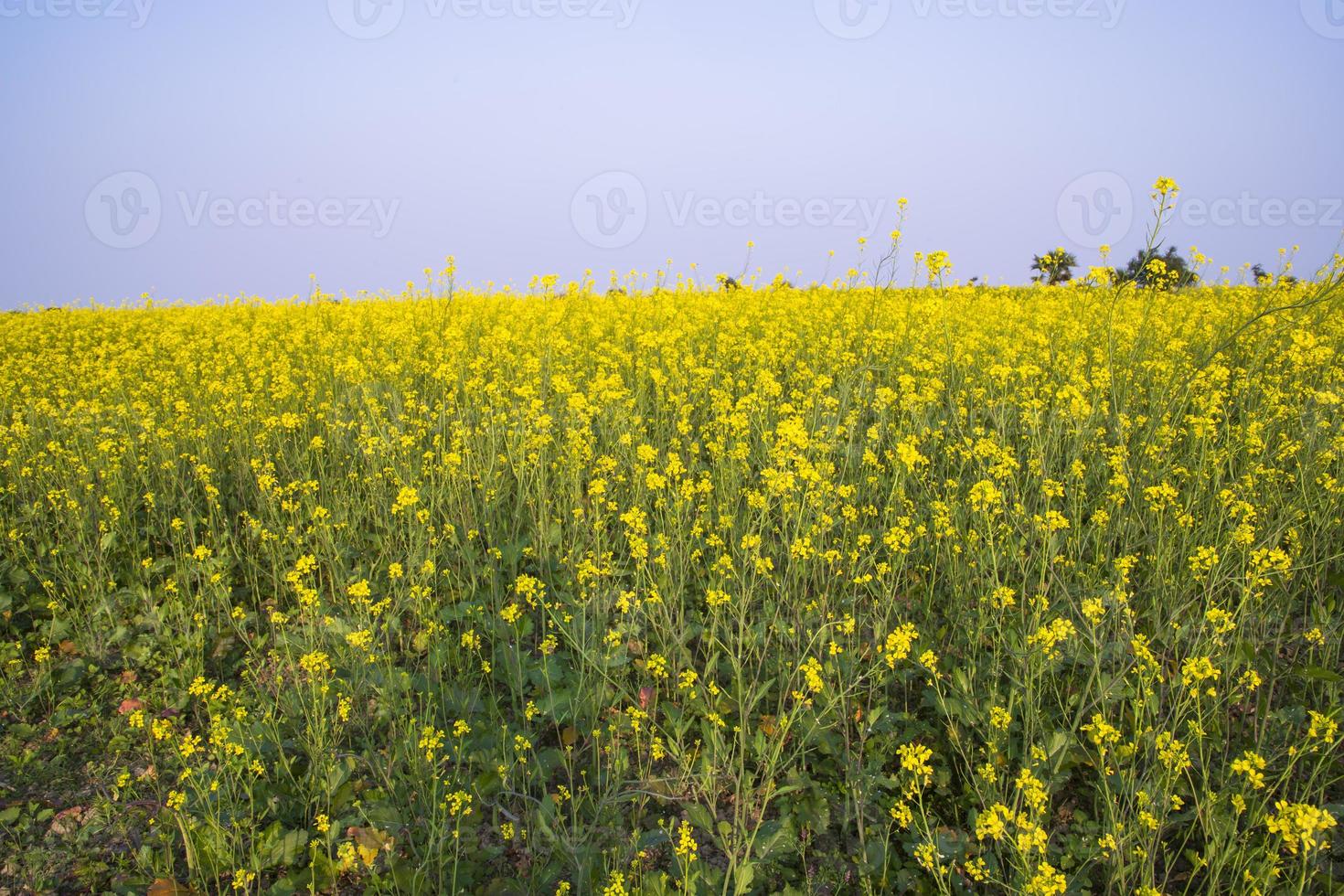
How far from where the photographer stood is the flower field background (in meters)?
2.03

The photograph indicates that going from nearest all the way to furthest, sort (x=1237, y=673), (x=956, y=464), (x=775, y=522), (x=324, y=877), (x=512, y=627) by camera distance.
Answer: (x=324, y=877) → (x=1237, y=673) → (x=512, y=627) → (x=775, y=522) → (x=956, y=464)

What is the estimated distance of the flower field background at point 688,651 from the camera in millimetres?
2029

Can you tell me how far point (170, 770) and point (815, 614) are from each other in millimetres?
2440

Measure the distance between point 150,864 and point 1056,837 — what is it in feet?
8.89

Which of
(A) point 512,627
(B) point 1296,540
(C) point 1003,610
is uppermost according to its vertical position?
(B) point 1296,540

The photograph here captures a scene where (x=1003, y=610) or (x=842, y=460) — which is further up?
(x=842, y=460)

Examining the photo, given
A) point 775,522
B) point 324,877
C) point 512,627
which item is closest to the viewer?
point 324,877

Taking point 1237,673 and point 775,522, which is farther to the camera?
point 775,522

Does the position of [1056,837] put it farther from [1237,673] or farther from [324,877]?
[324,877]

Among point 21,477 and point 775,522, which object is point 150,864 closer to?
point 775,522

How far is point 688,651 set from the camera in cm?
279

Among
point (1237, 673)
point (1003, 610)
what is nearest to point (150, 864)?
point (1003, 610)

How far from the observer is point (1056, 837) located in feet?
7.04

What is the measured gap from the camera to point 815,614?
2.81 metres
